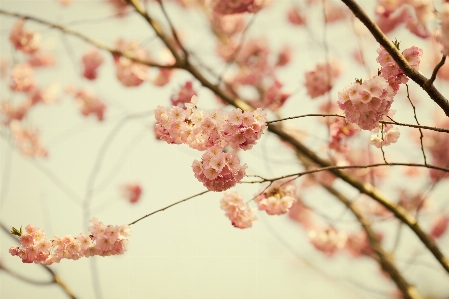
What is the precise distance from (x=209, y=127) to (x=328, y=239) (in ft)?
8.66

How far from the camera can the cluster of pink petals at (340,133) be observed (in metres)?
2.87

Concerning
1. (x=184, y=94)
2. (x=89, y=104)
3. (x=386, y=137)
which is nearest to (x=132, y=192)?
(x=89, y=104)

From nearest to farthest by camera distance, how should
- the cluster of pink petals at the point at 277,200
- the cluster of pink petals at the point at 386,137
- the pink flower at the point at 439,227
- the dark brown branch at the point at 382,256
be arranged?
1. the cluster of pink petals at the point at 386,137
2. the cluster of pink petals at the point at 277,200
3. the dark brown branch at the point at 382,256
4. the pink flower at the point at 439,227

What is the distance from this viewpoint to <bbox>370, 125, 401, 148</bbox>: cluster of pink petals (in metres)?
Answer: 1.99

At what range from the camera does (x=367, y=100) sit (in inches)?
64.0

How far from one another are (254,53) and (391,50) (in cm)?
401

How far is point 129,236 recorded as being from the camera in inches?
89.1

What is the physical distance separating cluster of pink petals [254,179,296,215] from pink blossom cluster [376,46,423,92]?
1032 mm

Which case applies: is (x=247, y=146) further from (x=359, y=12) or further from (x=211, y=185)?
(x=359, y=12)

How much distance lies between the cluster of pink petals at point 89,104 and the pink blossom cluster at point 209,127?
11.3 feet

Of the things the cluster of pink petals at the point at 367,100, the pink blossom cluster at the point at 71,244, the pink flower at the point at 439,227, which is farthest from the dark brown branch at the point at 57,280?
the pink flower at the point at 439,227

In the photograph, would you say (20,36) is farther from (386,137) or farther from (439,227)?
(439,227)

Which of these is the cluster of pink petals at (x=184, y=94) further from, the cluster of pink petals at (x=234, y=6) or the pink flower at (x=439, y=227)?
the pink flower at (x=439, y=227)

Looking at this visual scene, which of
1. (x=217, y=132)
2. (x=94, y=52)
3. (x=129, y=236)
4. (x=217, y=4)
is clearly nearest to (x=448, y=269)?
(x=217, y=132)
